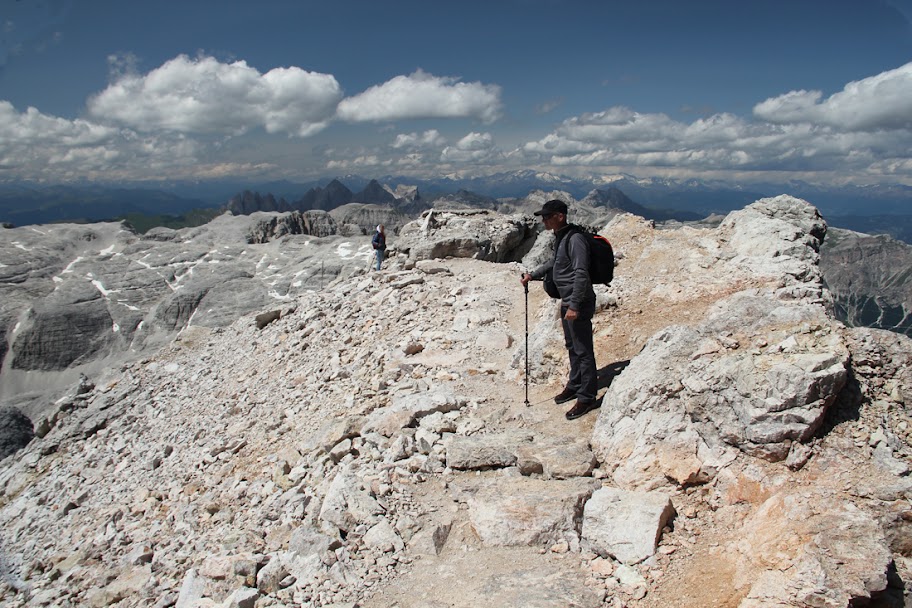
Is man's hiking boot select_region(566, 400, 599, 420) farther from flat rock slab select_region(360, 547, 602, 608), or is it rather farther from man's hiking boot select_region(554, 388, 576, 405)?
flat rock slab select_region(360, 547, 602, 608)

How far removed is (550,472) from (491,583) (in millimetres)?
2495

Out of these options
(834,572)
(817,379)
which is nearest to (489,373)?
(817,379)

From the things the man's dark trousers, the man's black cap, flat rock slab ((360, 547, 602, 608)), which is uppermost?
the man's black cap

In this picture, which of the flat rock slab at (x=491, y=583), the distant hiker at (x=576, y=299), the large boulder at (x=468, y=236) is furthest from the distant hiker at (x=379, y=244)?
the flat rock slab at (x=491, y=583)

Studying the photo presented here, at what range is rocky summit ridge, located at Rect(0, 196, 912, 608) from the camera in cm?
634

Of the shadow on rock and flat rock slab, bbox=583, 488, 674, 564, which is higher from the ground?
the shadow on rock

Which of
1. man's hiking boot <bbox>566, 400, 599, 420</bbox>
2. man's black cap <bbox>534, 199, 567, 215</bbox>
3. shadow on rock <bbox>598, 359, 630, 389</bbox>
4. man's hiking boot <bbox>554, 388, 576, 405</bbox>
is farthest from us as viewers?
shadow on rock <bbox>598, 359, 630, 389</bbox>

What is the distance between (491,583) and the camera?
6801mm

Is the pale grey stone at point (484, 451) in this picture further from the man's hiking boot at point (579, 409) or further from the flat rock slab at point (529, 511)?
the man's hiking boot at point (579, 409)

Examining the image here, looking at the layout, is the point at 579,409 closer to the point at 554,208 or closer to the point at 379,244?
the point at 554,208

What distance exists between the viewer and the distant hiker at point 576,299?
10.4m

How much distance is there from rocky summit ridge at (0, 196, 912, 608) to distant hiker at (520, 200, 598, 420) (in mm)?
768

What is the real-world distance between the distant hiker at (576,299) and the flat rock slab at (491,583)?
416cm

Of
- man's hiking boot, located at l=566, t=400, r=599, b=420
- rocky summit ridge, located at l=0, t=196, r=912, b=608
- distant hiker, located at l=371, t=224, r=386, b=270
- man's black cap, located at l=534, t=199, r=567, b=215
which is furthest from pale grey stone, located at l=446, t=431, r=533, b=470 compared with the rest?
distant hiker, located at l=371, t=224, r=386, b=270
